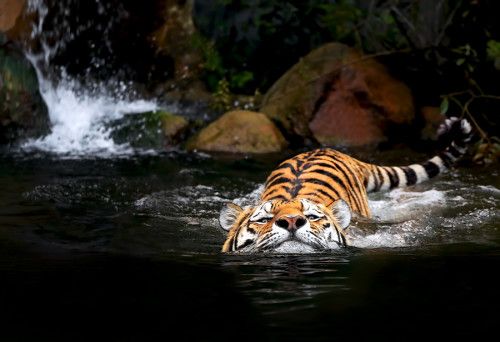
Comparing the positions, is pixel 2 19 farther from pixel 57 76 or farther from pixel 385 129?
pixel 385 129

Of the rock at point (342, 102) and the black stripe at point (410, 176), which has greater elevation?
the rock at point (342, 102)

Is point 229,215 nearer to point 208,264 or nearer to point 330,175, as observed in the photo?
point 208,264

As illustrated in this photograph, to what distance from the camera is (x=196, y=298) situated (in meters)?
3.81

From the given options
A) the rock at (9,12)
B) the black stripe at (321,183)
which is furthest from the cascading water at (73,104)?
the black stripe at (321,183)

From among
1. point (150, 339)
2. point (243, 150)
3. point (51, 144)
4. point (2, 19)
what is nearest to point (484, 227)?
point (150, 339)

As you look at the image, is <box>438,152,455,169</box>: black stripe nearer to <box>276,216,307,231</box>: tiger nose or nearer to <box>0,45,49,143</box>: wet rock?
<box>276,216,307,231</box>: tiger nose

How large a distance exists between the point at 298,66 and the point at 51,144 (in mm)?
3173

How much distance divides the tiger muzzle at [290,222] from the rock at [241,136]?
5290 mm

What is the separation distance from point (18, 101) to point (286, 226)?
6544mm

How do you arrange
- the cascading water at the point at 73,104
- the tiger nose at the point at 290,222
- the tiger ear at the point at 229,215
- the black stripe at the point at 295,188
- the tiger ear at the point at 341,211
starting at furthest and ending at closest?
the cascading water at the point at 73,104 → the black stripe at the point at 295,188 → the tiger ear at the point at 229,215 → the tiger ear at the point at 341,211 → the tiger nose at the point at 290,222

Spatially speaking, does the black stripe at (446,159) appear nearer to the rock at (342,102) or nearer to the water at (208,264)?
the water at (208,264)

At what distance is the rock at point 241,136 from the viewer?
9.94 meters

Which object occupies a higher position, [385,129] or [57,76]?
[57,76]

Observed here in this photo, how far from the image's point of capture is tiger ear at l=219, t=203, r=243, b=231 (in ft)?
17.2
